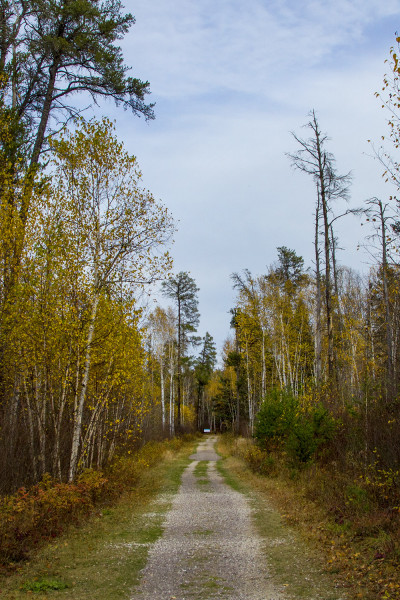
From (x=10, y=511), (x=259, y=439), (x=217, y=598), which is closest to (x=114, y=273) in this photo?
(x=10, y=511)

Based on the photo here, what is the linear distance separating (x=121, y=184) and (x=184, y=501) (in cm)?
795

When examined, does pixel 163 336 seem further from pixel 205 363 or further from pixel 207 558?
pixel 207 558

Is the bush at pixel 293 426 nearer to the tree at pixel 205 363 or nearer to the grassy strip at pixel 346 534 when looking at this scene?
the grassy strip at pixel 346 534

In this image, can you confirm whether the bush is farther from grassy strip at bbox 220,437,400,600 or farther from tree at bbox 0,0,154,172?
tree at bbox 0,0,154,172

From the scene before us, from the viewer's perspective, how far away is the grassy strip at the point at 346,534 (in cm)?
505

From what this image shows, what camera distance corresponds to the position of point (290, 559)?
6.25 m

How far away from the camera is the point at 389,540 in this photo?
596 cm

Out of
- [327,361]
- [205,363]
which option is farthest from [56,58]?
[205,363]

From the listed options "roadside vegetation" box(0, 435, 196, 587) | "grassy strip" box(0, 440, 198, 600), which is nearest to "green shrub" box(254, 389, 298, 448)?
"roadside vegetation" box(0, 435, 196, 587)

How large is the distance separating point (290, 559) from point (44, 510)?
4.08 m

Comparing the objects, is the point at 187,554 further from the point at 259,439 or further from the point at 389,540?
the point at 259,439

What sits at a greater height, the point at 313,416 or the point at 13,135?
the point at 13,135

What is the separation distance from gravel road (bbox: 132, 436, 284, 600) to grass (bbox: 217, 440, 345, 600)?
0.52ft

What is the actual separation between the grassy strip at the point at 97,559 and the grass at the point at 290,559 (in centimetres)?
182
